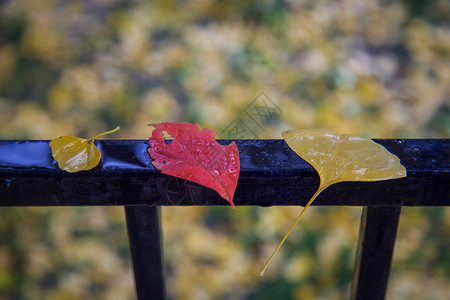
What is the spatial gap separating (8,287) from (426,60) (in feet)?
7.67

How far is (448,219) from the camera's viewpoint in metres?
1.69

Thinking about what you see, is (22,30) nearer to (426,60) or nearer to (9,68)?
(9,68)

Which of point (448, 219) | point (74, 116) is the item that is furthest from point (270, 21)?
point (448, 219)

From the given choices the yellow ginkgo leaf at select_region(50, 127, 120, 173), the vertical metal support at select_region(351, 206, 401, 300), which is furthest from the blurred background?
the yellow ginkgo leaf at select_region(50, 127, 120, 173)

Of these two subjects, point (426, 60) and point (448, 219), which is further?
point (426, 60)

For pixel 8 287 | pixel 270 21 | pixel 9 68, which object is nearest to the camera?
pixel 8 287

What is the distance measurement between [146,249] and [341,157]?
42cm

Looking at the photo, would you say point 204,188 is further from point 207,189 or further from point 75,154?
point 75,154

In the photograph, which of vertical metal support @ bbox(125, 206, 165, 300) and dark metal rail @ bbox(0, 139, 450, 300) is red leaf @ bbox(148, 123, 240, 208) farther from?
vertical metal support @ bbox(125, 206, 165, 300)

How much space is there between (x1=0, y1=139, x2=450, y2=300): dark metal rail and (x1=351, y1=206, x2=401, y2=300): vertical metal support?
67mm

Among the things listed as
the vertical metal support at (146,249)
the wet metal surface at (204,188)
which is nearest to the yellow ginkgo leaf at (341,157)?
the wet metal surface at (204,188)

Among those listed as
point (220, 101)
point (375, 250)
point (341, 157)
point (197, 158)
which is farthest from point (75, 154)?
point (220, 101)

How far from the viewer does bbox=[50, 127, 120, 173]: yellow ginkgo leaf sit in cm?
61

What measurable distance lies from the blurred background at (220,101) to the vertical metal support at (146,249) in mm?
564
